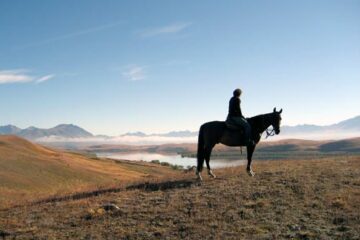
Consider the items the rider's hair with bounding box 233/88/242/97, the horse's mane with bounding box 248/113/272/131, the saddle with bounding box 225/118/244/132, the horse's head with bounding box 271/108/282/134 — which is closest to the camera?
the rider's hair with bounding box 233/88/242/97

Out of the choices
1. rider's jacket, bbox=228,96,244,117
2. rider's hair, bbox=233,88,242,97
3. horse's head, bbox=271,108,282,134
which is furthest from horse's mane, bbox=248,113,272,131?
rider's hair, bbox=233,88,242,97

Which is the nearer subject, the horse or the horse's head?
the horse

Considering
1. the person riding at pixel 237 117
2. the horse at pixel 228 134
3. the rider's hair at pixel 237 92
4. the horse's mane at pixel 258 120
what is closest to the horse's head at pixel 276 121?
the horse at pixel 228 134

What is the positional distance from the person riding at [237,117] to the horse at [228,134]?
29 centimetres

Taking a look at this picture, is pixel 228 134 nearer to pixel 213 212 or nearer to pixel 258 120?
pixel 258 120

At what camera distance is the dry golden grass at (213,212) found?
1275 centimetres

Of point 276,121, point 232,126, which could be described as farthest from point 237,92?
point 276,121

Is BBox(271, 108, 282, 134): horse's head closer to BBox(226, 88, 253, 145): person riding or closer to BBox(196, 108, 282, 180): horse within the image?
BBox(196, 108, 282, 180): horse

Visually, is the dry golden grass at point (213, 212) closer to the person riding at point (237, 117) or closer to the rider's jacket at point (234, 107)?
the person riding at point (237, 117)

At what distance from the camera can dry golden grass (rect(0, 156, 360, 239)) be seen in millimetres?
12754

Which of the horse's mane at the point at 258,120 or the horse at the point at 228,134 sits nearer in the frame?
the horse at the point at 228,134

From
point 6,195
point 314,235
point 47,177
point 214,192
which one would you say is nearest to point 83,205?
point 214,192

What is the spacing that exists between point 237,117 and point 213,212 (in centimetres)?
681

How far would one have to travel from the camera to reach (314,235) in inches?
473
